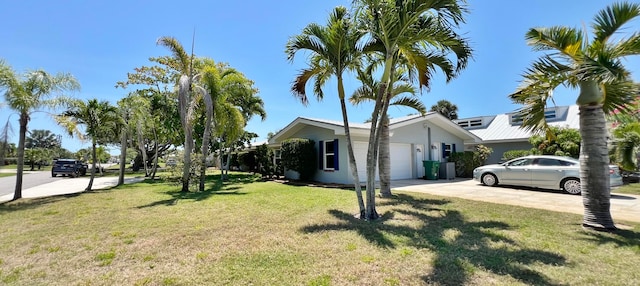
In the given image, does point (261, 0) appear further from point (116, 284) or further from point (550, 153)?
point (550, 153)

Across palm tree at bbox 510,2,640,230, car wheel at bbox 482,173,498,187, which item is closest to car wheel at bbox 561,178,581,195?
car wheel at bbox 482,173,498,187

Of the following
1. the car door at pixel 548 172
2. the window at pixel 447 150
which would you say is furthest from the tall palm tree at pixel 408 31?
the window at pixel 447 150

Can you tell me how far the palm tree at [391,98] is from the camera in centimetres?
909

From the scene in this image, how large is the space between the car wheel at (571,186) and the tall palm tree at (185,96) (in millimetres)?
14226

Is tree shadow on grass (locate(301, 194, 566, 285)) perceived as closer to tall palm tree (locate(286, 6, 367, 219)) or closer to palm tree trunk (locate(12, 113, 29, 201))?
tall palm tree (locate(286, 6, 367, 219))

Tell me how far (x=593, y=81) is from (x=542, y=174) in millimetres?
6997

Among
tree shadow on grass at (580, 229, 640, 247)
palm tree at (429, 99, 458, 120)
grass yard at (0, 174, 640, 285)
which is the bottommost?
grass yard at (0, 174, 640, 285)

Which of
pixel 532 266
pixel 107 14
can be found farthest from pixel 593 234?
pixel 107 14

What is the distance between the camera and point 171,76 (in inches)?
986

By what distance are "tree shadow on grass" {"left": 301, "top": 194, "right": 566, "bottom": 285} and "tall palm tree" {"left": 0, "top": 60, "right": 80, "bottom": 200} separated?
40.6 feet

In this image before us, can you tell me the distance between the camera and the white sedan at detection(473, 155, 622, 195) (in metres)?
10.2

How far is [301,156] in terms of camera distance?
14898mm

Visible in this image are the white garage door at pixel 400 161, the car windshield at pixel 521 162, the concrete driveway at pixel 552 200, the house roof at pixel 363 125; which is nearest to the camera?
the concrete driveway at pixel 552 200

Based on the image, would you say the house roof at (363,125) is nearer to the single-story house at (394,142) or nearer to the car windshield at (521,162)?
the single-story house at (394,142)
